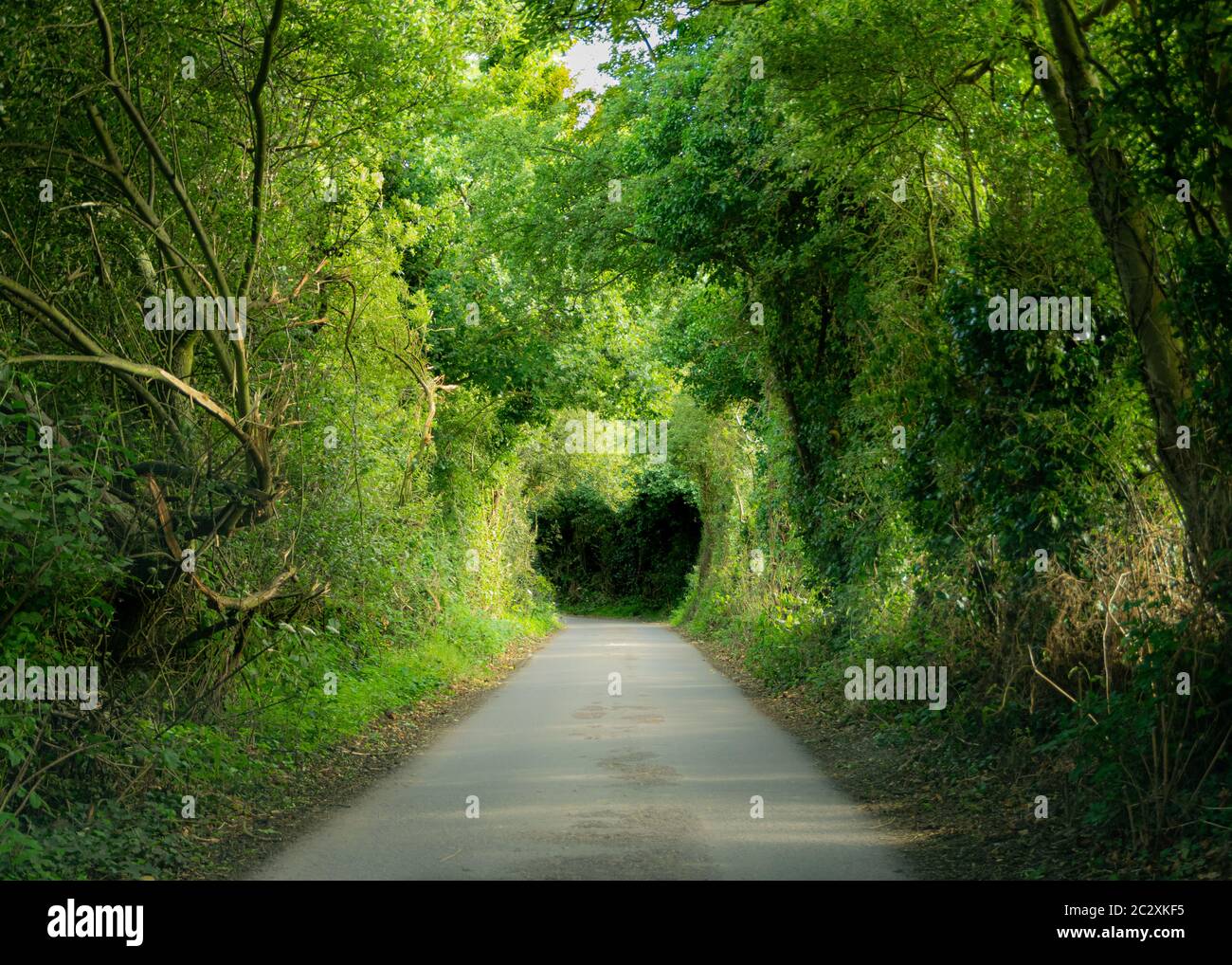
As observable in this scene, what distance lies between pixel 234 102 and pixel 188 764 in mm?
6412

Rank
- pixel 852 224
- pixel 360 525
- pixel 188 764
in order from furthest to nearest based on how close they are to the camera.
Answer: pixel 852 224, pixel 360 525, pixel 188 764

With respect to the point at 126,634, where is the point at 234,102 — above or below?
above

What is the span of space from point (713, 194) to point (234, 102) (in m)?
6.78

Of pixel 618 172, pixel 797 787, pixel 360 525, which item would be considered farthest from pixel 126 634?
pixel 618 172

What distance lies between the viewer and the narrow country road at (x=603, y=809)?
7.16 m

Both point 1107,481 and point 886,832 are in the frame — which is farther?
point 1107,481

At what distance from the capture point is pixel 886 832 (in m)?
8.17

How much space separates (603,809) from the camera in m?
9.00

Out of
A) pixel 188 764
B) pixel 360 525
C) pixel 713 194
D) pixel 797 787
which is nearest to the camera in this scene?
pixel 188 764

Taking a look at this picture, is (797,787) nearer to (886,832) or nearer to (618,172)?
(886,832)

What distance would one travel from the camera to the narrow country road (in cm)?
716

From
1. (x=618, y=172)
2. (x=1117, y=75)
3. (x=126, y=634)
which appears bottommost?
(x=126, y=634)

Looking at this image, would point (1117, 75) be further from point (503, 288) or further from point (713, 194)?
point (503, 288)

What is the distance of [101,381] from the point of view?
10195 mm
